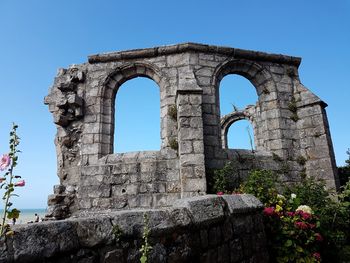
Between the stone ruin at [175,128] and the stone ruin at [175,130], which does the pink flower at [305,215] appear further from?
the stone ruin at [175,128]

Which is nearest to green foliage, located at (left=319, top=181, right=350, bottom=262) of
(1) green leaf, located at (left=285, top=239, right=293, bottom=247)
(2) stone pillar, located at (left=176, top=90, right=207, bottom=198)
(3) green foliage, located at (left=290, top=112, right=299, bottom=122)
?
(1) green leaf, located at (left=285, top=239, right=293, bottom=247)

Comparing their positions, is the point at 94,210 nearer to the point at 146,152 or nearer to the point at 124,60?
the point at 146,152

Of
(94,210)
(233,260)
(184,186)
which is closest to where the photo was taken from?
(233,260)

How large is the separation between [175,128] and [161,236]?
432cm

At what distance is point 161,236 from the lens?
87.7 inches

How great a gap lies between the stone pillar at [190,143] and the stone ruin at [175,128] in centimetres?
2

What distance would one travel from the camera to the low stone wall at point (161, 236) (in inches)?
62.5

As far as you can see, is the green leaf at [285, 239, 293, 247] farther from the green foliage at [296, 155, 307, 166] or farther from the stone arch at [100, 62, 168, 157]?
the stone arch at [100, 62, 168, 157]

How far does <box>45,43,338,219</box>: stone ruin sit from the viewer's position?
19.4ft

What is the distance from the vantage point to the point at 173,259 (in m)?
2.27

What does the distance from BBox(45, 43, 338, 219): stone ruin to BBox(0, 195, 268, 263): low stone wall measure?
2.27 meters

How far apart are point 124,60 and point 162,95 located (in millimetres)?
1489

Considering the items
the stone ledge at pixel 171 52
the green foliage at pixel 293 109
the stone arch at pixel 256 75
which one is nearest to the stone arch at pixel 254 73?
the stone arch at pixel 256 75

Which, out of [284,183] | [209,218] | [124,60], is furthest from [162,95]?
[209,218]
